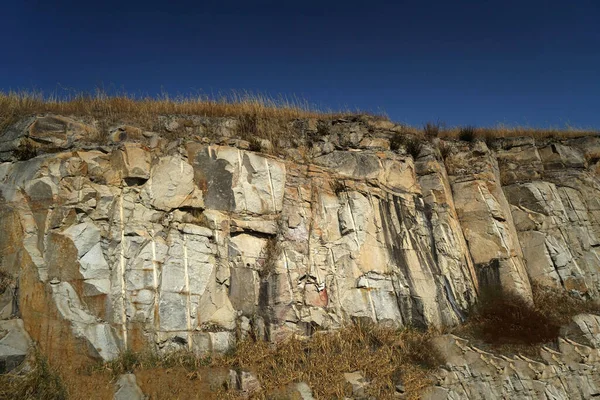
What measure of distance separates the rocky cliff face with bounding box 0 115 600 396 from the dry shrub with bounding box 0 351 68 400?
56 cm

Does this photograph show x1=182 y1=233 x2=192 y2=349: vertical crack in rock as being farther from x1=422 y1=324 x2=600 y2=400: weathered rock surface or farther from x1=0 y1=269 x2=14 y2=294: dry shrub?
x1=422 y1=324 x2=600 y2=400: weathered rock surface

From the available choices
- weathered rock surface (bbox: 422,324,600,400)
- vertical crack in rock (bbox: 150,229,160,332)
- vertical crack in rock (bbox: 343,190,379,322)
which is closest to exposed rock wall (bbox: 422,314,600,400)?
weathered rock surface (bbox: 422,324,600,400)

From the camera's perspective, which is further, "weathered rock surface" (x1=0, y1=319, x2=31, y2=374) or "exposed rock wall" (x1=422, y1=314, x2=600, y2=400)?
"exposed rock wall" (x1=422, y1=314, x2=600, y2=400)

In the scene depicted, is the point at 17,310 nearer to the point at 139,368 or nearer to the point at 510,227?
the point at 139,368

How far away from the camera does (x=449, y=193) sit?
13031 mm

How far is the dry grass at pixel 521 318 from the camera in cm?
1012

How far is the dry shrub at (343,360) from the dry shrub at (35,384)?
106 inches

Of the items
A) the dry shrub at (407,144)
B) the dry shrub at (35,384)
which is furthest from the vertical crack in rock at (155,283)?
the dry shrub at (407,144)

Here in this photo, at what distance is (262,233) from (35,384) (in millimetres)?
4916

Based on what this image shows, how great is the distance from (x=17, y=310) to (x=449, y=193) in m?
10.6

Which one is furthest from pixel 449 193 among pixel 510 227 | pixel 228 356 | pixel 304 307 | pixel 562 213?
pixel 228 356

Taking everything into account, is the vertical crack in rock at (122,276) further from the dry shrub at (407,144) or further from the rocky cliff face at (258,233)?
the dry shrub at (407,144)

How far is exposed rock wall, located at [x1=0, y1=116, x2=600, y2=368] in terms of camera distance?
8.30m

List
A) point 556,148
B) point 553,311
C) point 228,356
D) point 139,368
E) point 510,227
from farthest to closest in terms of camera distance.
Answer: point 556,148 → point 510,227 → point 553,311 → point 228,356 → point 139,368
